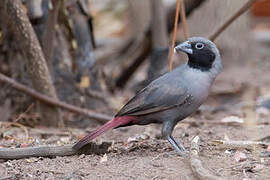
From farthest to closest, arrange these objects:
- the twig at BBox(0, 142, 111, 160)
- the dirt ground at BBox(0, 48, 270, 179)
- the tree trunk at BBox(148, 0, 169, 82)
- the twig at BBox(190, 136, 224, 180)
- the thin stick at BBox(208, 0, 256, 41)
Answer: the tree trunk at BBox(148, 0, 169, 82)
the thin stick at BBox(208, 0, 256, 41)
the twig at BBox(0, 142, 111, 160)
the dirt ground at BBox(0, 48, 270, 179)
the twig at BBox(190, 136, 224, 180)

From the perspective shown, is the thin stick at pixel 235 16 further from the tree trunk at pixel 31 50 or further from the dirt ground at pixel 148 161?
the tree trunk at pixel 31 50

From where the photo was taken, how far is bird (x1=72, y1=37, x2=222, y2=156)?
3.36 meters

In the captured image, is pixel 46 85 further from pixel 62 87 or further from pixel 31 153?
pixel 31 153

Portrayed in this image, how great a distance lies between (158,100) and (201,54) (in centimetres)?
44

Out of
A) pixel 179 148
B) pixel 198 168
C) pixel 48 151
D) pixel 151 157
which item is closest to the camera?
pixel 198 168

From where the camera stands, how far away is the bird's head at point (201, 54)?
3.44m

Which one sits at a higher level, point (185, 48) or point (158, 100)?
point (185, 48)

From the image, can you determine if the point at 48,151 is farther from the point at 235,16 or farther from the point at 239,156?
the point at 235,16

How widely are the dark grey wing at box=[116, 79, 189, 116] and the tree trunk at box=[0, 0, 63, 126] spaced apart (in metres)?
1.25

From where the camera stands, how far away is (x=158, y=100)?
11.2ft

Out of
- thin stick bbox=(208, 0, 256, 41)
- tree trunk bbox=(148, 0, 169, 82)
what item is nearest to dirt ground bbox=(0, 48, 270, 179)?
thin stick bbox=(208, 0, 256, 41)

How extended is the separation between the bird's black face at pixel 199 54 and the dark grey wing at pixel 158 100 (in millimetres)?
206

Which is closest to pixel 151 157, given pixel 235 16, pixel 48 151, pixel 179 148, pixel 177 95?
pixel 179 148

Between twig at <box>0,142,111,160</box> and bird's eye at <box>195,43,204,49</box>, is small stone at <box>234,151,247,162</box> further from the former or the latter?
twig at <box>0,142,111,160</box>
